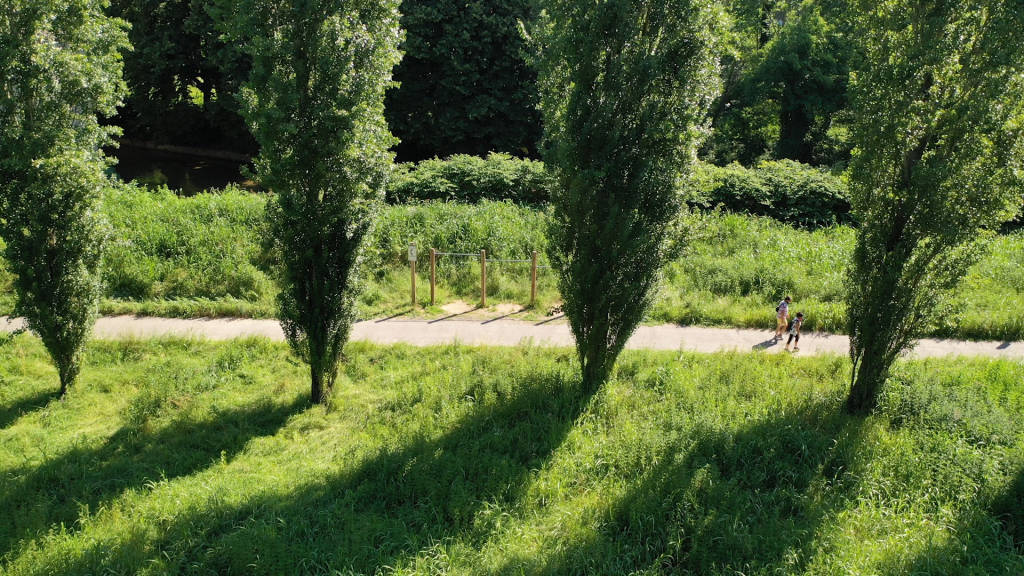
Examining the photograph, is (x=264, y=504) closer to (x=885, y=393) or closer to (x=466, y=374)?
(x=466, y=374)

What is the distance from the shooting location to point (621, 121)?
347 inches

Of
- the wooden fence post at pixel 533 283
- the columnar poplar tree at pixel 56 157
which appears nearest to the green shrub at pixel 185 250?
the columnar poplar tree at pixel 56 157

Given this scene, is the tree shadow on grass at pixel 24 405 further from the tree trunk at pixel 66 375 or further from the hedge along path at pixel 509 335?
the hedge along path at pixel 509 335

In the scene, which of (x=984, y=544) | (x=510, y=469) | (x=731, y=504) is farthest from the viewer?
(x=510, y=469)

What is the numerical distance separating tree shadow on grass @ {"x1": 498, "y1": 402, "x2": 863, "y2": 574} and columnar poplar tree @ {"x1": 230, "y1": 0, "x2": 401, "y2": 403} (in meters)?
5.07

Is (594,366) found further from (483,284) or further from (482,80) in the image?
(482,80)

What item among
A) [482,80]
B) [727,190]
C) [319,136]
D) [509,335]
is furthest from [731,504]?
[482,80]

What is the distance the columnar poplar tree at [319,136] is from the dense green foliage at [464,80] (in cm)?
1837

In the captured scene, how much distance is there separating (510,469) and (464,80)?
22736 mm

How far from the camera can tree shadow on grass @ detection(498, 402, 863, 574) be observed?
21.6 feet

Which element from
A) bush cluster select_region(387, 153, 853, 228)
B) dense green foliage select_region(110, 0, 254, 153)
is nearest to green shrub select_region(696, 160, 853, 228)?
bush cluster select_region(387, 153, 853, 228)

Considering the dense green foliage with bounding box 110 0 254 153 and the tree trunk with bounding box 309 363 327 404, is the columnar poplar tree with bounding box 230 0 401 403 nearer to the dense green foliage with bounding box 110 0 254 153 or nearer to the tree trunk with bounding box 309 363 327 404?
the tree trunk with bounding box 309 363 327 404

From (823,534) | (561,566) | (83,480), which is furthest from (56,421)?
(823,534)

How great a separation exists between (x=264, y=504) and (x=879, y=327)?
824 centimetres
